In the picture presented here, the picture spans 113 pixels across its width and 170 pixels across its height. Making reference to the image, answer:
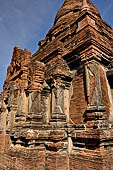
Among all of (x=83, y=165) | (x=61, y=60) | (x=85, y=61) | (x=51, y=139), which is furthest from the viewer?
(x=61, y=60)

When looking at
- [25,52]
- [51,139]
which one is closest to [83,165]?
[51,139]

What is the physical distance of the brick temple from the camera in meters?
3.82

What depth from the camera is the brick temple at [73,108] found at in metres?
3.82

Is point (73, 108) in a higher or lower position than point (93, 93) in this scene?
lower

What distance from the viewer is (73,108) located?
4.96 m

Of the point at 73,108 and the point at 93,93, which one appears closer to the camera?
the point at 93,93

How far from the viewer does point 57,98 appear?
16.1 feet

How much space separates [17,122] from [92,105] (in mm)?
4198

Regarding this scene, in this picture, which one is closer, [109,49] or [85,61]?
[85,61]

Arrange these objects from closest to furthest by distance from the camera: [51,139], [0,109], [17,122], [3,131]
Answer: [51,139], [17,122], [3,131], [0,109]

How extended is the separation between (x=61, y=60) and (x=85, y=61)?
118 centimetres

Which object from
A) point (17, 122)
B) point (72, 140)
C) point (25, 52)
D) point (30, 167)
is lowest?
point (30, 167)

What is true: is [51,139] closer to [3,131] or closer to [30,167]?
[30,167]

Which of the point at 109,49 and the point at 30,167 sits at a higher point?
the point at 109,49
